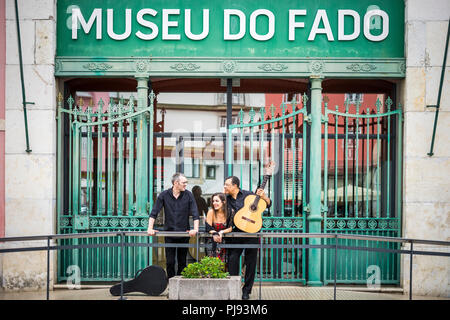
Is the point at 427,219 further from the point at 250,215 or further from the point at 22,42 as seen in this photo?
the point at 22,42

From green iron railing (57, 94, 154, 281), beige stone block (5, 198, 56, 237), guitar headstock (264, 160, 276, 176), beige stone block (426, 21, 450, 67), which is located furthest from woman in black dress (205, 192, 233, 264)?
beige stone block (426, 21, 450, 67)

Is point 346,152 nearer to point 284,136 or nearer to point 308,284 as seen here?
point 284,136

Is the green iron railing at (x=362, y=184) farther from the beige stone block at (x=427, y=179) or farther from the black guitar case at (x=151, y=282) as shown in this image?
the black guitar case at (x=151, y=282)

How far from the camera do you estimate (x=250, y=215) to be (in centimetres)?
794

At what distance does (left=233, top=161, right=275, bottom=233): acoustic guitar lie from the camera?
25.9 ft

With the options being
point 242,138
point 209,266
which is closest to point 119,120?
point 242,138

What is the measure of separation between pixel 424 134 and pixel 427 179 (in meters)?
0.75

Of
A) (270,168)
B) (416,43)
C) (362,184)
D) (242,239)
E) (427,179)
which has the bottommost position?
(242,239)

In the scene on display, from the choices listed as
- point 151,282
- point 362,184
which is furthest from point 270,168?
point 151,282

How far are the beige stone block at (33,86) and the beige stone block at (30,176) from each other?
87cm

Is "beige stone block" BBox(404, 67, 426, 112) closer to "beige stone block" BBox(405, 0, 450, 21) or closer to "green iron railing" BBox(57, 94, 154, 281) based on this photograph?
"beige stone block" BBox(405, 0, 450, 21)

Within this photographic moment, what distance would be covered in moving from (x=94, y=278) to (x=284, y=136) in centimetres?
412

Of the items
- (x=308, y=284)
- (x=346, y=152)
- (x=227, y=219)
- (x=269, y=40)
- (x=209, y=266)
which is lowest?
(x=308, y=284)
